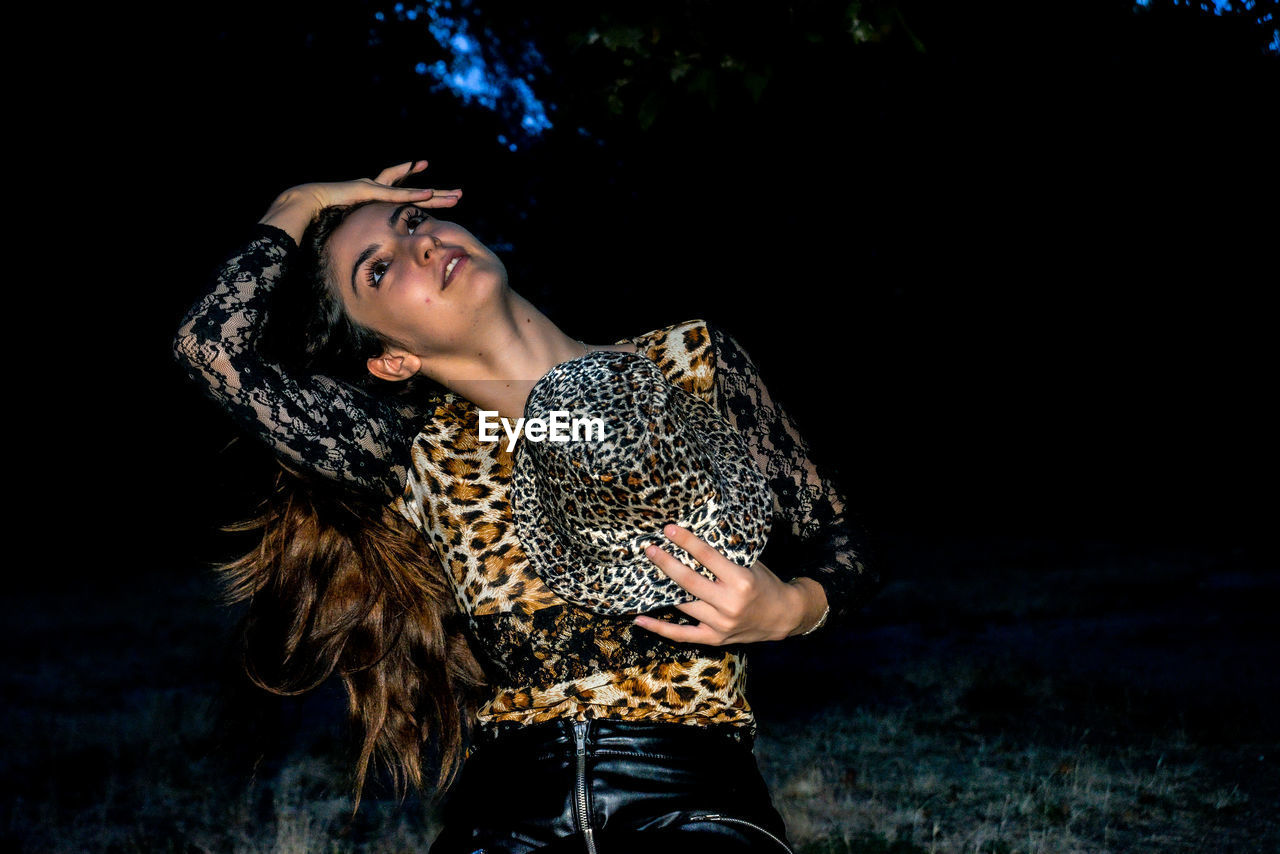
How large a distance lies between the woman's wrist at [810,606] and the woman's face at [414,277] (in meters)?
0.96

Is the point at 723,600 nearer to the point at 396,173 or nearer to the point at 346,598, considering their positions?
the point at 346,598

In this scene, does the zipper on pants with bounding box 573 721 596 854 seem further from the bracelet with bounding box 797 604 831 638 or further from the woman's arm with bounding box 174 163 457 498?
the woman's arm with bounding box 174 163 457 498

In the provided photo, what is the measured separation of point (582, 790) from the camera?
7.50 feet

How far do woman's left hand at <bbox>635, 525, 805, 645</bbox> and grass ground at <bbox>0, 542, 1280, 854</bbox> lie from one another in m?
1.72

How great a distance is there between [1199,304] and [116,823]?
50.0 feet

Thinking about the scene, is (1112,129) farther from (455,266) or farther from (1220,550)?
(455,266)

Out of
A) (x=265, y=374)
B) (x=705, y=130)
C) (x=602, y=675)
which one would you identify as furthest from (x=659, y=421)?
(x=705, y=130)

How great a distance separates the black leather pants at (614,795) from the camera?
7.35 feet

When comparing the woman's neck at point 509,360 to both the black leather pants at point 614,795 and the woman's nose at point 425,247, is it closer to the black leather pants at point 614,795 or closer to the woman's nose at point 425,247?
the woman's nose at point 425,247

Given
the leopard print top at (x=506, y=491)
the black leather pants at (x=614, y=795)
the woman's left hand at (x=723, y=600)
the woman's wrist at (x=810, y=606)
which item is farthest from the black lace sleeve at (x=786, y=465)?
the black leather pants at (x=614, y=795)

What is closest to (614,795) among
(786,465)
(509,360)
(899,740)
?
(786,465)

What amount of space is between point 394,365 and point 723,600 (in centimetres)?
117

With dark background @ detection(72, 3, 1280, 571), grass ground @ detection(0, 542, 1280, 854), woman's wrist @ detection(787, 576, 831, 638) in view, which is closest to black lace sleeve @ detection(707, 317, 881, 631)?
woman's wrist @ detection(787, 576, 831, 638)

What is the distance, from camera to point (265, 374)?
241cm
